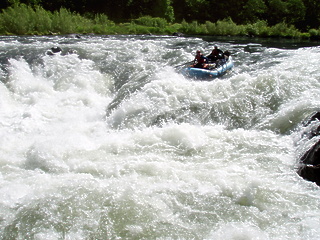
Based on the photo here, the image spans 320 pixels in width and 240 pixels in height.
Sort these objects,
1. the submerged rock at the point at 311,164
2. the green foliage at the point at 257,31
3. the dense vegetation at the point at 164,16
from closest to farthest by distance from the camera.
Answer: the submerged rock at the point at 311,164, the dense vegetation at the point at 164,16, the green foliage at the point at 257,31

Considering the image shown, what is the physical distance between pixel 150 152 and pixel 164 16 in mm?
31714

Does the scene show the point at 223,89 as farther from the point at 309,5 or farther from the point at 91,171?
the point at 309,5

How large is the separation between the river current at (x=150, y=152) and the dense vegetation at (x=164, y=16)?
9.41m

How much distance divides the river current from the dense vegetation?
30.9ft

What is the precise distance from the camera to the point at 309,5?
99.6 feet

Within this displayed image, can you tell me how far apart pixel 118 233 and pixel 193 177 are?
158cm

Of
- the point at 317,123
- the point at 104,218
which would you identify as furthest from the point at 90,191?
the point at 317,123

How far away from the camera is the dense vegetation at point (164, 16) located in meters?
18.8

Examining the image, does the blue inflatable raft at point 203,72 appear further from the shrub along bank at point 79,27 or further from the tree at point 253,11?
the tree at point 253,11

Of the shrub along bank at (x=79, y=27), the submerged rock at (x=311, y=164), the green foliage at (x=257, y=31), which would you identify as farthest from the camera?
the green foliage at (x=257, y=31)

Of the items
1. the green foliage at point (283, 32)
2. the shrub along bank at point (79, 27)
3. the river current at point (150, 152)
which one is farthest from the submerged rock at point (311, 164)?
the green foliage at point (283, 32)

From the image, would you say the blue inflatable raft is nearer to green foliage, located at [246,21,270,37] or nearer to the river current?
the river current

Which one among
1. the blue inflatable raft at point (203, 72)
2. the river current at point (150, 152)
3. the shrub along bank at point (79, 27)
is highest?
the shrub along bank at point (79, 27)

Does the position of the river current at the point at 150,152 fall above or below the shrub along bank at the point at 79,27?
below
